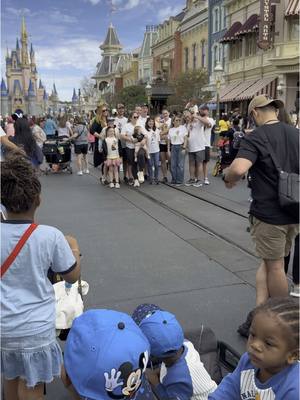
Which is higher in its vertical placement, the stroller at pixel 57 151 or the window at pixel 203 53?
the window at pixel 203 53

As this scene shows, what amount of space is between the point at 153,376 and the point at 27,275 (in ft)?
3.26

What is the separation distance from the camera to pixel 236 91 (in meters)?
31.2

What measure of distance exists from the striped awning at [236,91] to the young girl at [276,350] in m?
29.7

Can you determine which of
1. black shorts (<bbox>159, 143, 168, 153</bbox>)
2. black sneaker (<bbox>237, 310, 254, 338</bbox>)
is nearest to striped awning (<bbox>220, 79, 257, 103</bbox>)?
black shorts (<bbox>159, 143, 168, 153</bbox>)

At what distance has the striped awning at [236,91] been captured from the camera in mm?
30175

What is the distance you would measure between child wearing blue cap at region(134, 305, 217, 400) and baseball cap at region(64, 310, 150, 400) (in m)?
0.38

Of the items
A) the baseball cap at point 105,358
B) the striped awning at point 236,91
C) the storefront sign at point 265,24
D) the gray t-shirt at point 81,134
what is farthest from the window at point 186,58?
the baseball cap at point 105,358

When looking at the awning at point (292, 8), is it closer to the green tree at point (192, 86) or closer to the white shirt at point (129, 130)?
the green tree at point (192, 86)

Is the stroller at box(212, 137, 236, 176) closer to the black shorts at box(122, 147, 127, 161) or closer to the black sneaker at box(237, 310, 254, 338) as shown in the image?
the black shorts at box(122, 147, 127, 161)

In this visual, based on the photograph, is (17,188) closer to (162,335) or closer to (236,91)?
(162,335)

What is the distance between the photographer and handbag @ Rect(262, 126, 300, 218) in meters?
3.23

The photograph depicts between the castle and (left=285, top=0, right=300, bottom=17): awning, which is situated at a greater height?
the castle

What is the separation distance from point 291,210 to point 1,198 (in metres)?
2.07

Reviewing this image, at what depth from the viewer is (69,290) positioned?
2760mm
